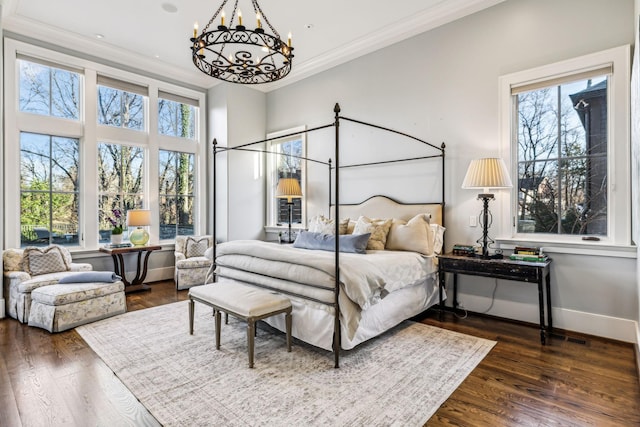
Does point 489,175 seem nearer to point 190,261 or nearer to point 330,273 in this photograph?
point 330,273

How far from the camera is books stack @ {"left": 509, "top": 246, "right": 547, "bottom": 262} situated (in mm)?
3057

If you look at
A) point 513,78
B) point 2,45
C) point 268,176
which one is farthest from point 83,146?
point 513,78

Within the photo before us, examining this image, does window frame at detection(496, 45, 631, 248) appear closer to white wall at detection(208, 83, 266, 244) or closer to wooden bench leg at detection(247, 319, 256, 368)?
wooden bench leg at detection(247, 319, 256, 368)

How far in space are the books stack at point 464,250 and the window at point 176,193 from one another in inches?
178

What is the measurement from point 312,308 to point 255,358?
1.98 feet

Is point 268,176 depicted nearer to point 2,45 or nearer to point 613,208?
point 2,45

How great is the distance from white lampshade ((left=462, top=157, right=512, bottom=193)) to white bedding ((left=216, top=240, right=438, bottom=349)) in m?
0.93

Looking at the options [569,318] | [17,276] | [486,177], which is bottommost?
[569,318]

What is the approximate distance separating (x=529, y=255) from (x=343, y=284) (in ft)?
6.10

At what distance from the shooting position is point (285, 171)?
6.09 meters

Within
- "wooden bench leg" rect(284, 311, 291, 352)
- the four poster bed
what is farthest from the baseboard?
"wooden bench leg" rect(284, 311, 291, 352)

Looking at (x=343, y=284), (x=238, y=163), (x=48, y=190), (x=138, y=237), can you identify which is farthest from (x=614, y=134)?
(x=48, y=190)

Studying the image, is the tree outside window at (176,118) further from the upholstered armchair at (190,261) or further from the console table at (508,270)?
the console table at (508,270)

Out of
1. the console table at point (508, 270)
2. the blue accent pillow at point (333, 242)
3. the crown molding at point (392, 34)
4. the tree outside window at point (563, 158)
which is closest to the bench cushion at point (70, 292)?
the blue accent pillow at point (333, 242)
